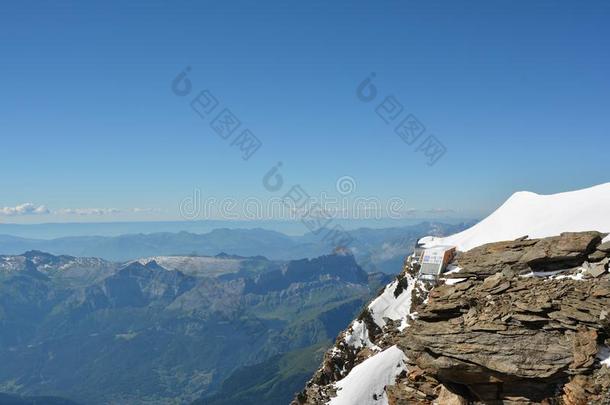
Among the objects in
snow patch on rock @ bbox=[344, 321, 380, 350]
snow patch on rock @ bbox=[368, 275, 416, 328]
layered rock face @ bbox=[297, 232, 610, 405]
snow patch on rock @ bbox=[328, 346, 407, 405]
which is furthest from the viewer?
snow patch on rock @ bbox=[368, 275, 416, 328]

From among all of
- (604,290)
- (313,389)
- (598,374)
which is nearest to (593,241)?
(604,290)

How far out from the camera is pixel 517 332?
32.5 metres

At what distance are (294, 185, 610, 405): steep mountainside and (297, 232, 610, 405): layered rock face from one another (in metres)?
0.07

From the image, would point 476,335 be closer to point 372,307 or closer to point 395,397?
point 395,397

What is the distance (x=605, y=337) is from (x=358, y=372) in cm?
3469

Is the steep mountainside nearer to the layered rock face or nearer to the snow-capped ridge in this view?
the layered rock face

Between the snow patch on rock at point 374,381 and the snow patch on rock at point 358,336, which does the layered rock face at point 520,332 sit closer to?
the snow patch on rock at point 374,381

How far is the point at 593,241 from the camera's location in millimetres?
38156

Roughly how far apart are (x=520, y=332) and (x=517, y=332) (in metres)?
0.20

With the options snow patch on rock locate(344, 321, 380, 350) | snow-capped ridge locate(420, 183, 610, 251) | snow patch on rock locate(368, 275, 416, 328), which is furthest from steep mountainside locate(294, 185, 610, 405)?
snow patch on rock locate(368, 275, 416, 328)

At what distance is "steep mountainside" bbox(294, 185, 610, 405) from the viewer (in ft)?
97.7

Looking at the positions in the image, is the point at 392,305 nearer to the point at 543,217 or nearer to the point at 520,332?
the point at 543,217

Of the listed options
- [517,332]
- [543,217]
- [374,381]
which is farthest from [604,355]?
[543,217]

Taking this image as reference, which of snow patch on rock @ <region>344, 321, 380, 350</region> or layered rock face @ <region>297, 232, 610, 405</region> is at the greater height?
layered rock face @ <region>297, 232, 610, 405</region>
